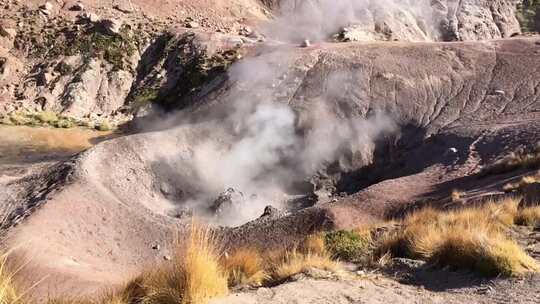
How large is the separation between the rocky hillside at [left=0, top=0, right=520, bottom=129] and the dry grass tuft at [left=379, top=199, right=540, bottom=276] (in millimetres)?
27164

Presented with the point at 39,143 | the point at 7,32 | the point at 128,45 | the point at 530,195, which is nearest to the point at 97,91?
the point at 128,45

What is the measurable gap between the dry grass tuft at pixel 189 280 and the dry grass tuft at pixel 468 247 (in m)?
3.56

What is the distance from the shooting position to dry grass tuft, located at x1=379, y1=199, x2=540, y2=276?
7492mm

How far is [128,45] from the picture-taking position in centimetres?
4338

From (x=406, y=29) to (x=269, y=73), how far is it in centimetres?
2227

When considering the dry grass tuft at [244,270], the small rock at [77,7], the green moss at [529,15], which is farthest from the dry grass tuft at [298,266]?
the green moss at [529,15]

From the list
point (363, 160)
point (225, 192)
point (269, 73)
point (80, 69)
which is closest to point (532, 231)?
point (225, 192)

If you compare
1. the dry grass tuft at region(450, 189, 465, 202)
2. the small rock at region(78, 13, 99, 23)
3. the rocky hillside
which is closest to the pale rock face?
the rocky hillside

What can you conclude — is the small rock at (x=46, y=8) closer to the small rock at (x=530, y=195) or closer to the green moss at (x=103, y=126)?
the green moss at (x=103, y=126)

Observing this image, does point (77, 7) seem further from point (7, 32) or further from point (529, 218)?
point (529, 218)

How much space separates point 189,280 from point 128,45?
39951 mm

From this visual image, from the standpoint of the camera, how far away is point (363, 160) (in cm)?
2719

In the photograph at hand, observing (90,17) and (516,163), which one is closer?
(516,163)

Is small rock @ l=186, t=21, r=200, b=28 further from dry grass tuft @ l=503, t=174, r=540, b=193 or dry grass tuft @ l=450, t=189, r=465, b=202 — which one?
dry grass tuft @ l=503, t=174, r=540, b=193
